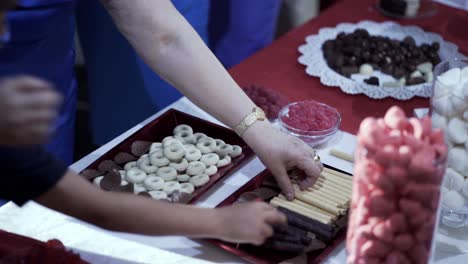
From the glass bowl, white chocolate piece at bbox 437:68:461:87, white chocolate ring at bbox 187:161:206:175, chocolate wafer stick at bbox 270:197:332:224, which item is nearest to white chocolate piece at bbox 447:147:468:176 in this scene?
white chocolate piece at bbox 437:68:461:87

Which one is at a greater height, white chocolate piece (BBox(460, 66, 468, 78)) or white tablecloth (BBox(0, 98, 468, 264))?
white chocolate piece (BBox(460, 66, 468, 78))

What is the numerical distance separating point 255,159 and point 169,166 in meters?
0.17

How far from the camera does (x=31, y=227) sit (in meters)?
1.13

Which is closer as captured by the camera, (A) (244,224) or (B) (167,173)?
(A) (244,224)

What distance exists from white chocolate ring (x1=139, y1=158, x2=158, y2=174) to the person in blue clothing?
0.15m

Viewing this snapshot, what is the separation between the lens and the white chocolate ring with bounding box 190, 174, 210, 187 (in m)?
1.21

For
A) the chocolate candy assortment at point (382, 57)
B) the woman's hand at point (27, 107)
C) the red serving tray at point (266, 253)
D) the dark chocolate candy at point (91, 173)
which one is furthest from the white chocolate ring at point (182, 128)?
the woman's hand at point (27, 107)

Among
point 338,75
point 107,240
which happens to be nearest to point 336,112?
point 338,75

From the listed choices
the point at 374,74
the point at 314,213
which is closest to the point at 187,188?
the point at 314,213

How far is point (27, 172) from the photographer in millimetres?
725

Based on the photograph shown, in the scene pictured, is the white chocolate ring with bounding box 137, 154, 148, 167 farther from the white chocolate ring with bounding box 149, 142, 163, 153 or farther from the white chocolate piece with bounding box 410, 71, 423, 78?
the white chocolate piece with bounding box 410, 71, 423, 78

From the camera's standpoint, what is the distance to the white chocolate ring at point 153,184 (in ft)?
3.91

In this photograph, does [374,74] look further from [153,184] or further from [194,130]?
[153,184]

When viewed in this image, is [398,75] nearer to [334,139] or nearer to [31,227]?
[334,139]
